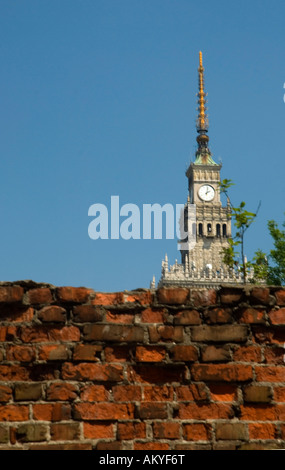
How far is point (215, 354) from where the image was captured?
411 centimetres

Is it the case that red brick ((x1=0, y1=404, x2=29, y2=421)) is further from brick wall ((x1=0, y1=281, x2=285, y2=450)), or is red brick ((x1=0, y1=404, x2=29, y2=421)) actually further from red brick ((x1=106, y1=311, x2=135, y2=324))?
red brick ((x1=106, y1=311, x2=135, y2=324))

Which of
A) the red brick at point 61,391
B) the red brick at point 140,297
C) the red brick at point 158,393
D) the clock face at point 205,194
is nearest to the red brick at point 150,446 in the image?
the red brick at point 158,393

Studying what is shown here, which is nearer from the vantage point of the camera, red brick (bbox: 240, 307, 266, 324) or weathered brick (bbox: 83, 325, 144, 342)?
weathered brick (bbox: 83, 325, 144, 342)

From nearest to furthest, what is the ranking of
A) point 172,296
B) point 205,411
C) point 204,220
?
point 205,411, point 172,296, point 204,220

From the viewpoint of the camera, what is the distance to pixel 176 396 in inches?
160

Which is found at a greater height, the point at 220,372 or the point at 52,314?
the point at 52,314

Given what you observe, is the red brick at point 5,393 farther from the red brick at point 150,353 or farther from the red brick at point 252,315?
the red brick at point 252,315

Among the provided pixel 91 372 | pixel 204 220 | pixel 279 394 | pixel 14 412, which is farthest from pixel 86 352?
pixel 204 220

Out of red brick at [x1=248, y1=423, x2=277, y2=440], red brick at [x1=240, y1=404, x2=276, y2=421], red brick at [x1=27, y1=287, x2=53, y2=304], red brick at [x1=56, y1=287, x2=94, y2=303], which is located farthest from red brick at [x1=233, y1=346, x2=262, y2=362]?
red brick at [x1=27, y1=287, x2=53, y2=304]

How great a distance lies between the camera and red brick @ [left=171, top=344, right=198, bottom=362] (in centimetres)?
409

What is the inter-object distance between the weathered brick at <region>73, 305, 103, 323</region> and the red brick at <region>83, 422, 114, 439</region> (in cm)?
63

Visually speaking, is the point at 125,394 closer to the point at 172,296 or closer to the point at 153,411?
the point at 153,411

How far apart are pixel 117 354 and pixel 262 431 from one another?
101 cm
